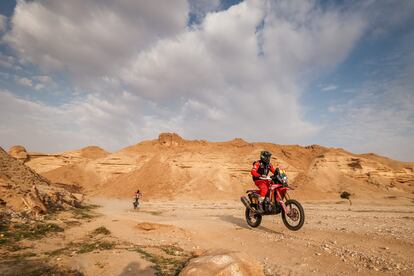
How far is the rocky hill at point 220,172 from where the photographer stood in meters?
Answer: 46.1

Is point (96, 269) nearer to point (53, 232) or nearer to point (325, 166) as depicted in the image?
point (53, 232)

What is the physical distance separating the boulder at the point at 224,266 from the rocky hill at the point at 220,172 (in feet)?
130

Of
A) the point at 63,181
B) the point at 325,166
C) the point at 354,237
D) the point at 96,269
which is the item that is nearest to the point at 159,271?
the point at 96,269

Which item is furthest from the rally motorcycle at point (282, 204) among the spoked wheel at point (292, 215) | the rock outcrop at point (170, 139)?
the rock outcrop at point (170, 139)

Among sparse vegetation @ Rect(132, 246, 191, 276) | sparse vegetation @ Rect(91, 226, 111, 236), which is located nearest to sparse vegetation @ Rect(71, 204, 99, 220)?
sparse vegetation @ Rect(91, 226, 111, 236)

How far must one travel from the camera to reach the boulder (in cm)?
424

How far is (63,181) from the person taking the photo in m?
56.3

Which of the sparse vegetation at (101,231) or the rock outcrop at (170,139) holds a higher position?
the rock outcrop at (170,139)

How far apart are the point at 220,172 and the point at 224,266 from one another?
156 feet

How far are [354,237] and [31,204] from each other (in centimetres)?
1345

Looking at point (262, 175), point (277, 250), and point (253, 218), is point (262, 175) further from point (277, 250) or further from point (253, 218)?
point (277, 250)

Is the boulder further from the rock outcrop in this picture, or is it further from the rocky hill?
the rock outcrop

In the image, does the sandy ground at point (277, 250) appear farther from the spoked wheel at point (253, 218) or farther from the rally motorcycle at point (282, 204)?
the spoked wheel at point (253, 218)

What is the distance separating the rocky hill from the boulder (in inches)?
1554
